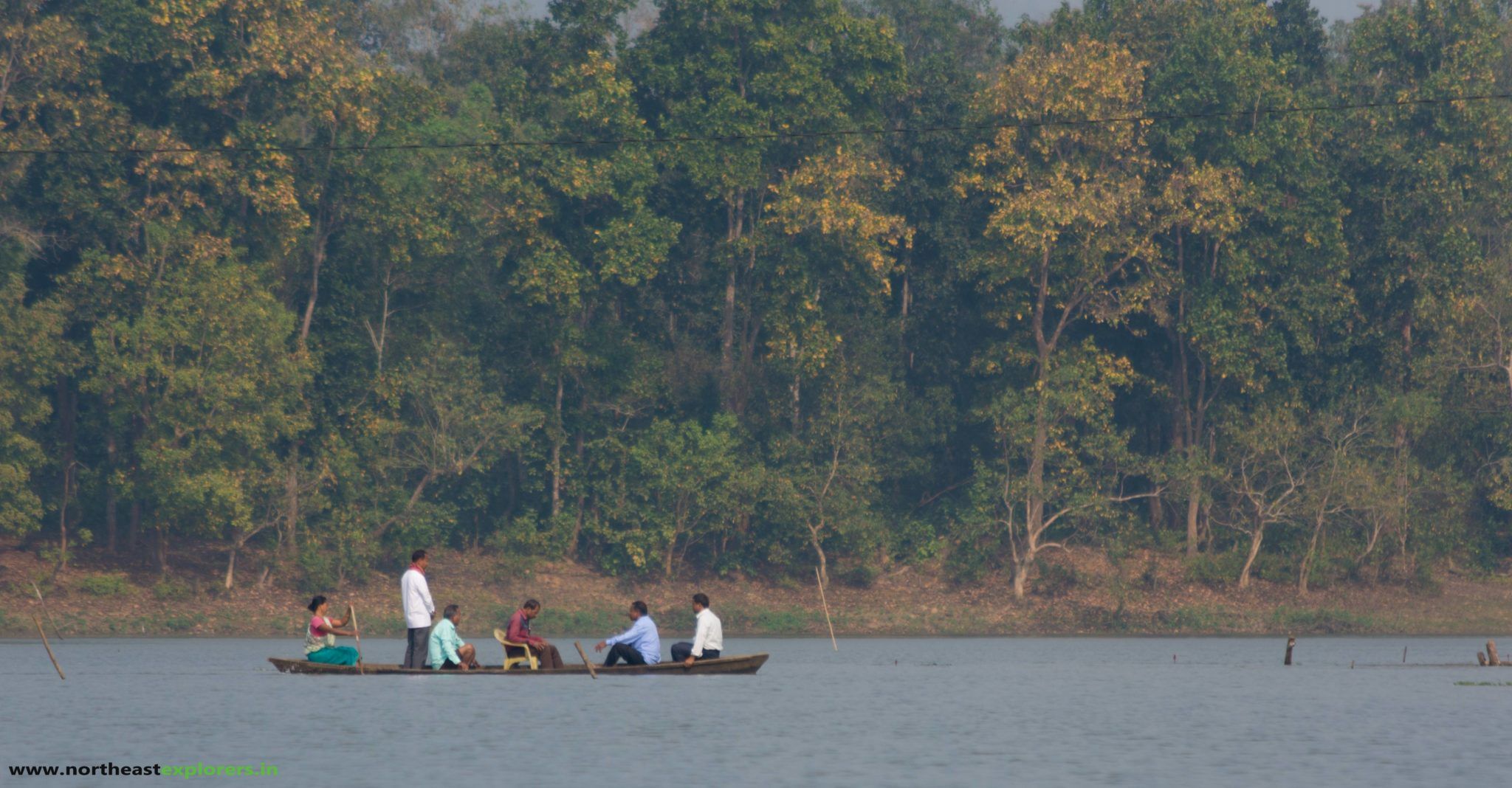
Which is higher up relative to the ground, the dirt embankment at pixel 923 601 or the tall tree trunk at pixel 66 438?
the tall tree trunk at pixel 66 438

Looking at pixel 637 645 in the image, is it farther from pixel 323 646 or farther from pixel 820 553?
pixel 820 553

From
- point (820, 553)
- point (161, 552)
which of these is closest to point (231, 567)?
point (161, 552)

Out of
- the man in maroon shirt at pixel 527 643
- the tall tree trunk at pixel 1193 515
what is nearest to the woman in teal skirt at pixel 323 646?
the man in maroon shirt at pixel 527 643

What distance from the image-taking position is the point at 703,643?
30.4 m

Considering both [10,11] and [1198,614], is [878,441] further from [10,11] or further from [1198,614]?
[10,11]

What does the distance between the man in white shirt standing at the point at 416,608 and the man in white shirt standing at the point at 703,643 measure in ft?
13.7

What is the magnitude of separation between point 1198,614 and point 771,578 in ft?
43.7

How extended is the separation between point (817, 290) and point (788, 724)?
3294 cm

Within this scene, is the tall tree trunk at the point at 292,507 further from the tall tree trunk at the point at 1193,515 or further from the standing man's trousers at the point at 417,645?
the tall tree trunk at the point at 1193,515

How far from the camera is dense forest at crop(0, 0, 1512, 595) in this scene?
51.5 metres

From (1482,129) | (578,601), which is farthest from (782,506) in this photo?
(1482,129)

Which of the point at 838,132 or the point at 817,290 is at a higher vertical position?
the point at 838,132

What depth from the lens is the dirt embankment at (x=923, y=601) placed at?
2034 inches

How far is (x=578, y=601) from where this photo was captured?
5353cm
